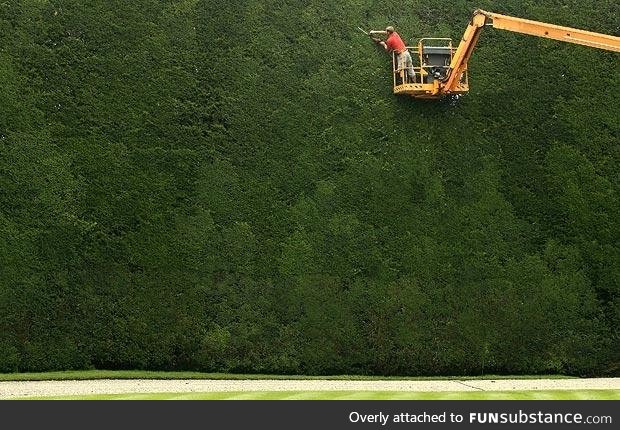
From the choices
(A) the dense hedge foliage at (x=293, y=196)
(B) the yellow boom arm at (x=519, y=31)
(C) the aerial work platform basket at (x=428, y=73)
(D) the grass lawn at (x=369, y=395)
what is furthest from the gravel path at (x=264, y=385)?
(B) the yellow boom arm at (x=519, y=31)

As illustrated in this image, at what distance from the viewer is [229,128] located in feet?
48.9

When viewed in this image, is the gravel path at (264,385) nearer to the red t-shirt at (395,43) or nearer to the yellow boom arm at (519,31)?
the yellow boom arm at (519,31)

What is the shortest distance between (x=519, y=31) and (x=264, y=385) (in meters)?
7.85

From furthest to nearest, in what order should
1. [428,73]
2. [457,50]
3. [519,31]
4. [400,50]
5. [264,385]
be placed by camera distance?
[428,73]
[400,50]
[457,50]
[519,31]
[264,385]

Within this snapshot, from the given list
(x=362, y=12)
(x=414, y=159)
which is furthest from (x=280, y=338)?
(x=362, y=12)

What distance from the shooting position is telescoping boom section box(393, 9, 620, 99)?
13.9 m

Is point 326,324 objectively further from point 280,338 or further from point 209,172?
point 209,172

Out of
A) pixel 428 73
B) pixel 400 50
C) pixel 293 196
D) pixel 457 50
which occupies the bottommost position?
pixel 293 196

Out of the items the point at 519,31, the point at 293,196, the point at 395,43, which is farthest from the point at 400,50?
the point at 293,196

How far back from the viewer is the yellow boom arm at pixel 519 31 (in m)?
13.8

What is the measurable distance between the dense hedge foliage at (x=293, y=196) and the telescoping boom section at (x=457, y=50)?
350mm

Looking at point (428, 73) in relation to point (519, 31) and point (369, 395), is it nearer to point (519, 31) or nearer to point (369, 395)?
point (519, 31)

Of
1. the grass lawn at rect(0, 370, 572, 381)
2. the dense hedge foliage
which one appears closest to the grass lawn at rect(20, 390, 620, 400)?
the grass lawn at rect(0, 370, 572, 381)

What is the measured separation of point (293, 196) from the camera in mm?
14812
